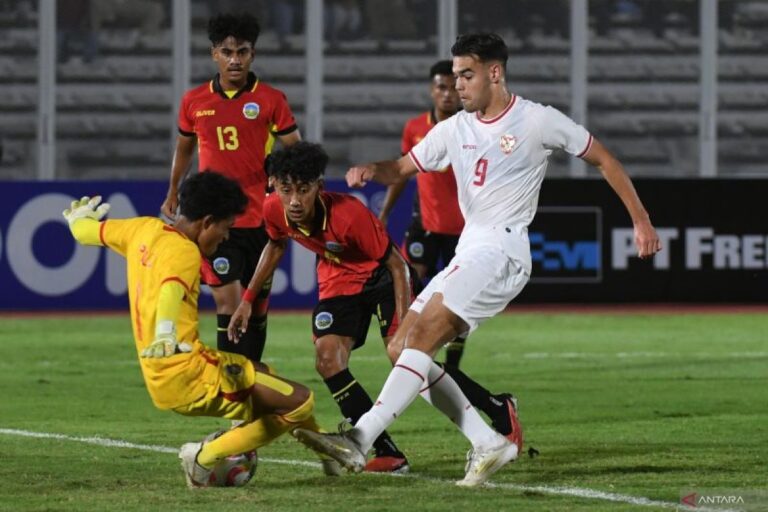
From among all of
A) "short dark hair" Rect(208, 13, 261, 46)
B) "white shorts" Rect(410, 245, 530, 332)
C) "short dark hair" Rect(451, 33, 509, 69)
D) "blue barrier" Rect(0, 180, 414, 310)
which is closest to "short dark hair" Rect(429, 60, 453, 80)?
"short dark hair" Rect(208, 13, 261, 46)

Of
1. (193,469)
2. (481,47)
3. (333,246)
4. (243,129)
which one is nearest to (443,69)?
(243,129)

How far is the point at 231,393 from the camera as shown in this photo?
6887mm

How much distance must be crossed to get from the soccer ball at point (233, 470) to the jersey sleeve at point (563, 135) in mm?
1889

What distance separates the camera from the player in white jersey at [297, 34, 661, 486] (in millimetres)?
7207

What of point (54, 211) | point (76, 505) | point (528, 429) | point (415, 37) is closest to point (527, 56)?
point (415, 37)

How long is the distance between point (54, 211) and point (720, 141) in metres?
8.89

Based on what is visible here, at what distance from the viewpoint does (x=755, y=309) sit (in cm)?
1792

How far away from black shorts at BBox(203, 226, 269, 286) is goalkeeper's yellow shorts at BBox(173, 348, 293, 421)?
2.50m

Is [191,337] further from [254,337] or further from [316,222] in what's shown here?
[254,337]

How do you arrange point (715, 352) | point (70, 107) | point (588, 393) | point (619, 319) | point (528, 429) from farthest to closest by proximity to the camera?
point (70, 107) < point (619, 319) < point (715, 352) < point (588, 393) < point (528, 429)

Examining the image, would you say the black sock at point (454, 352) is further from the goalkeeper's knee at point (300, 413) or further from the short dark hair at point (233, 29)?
the goalkeeper's knee at point (300, 413)

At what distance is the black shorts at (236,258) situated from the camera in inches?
375

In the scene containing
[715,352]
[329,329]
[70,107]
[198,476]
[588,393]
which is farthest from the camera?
[70,107]

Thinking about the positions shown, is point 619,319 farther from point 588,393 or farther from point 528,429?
point 528,429
